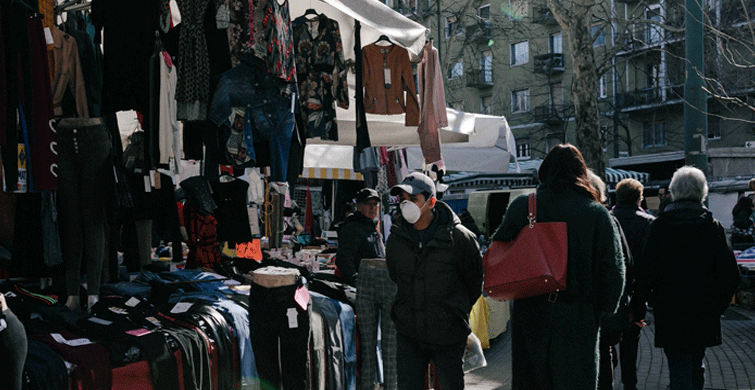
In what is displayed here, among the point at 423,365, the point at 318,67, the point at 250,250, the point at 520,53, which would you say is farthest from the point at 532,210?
the point at 520,53

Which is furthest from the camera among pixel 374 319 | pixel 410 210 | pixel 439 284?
pixel 374 319

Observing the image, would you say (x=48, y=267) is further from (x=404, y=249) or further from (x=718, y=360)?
(x=718, y=360)

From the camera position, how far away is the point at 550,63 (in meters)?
38.6

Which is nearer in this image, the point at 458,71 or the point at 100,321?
the point at 100,321

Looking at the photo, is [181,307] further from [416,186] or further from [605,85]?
[605,85]

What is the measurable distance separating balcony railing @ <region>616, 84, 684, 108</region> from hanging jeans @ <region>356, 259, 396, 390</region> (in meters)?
32.4

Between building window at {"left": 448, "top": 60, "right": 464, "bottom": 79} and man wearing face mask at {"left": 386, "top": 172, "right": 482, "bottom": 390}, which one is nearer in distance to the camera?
man wearing face mask at {"left": 386, "top": 172, "right": 482, "bottom": 390}

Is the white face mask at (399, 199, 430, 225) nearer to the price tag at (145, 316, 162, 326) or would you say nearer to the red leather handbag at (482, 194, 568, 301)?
the red leather handbag at (482, 194, 568, 301)

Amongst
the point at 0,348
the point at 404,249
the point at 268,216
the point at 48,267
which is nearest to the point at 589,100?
the point at 268,216

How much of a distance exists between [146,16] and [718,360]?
700 cm

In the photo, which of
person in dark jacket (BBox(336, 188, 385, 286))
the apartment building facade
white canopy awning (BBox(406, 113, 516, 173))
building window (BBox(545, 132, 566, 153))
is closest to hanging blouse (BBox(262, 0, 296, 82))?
person in dark jacket (BBox(336, 188, 385, 286))

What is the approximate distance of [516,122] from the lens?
4125cm

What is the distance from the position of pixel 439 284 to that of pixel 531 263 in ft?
2.74

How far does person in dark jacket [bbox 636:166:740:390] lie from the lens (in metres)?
4.95
